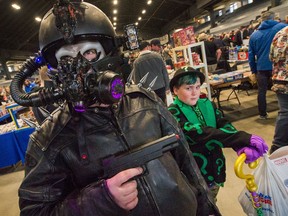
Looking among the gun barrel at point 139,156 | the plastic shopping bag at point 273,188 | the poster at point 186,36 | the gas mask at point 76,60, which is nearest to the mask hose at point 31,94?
the gas mask at point 76,60

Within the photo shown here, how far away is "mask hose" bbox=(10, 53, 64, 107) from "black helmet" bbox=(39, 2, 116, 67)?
6 centimetres

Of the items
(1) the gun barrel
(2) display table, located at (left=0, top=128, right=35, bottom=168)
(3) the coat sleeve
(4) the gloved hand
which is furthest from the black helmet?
(2) display table, located at (left=0, top=128, right=35, bottom=168)

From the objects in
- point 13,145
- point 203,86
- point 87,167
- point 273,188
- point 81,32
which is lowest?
point 13,145

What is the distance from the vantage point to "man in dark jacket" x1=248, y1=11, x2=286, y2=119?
136 inches

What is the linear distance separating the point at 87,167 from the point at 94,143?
91 millimetres

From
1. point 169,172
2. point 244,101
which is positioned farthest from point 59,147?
point 244,101

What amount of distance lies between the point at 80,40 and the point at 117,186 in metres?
0.65

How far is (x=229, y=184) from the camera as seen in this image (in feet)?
8.26

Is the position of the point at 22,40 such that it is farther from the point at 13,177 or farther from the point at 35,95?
the point at 35,95

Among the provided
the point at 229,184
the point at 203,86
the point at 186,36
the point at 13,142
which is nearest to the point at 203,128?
the point at 229,184

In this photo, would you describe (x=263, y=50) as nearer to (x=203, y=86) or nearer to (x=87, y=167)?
(x=203, y=86)

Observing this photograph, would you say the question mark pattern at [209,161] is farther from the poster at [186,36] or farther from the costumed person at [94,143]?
the poster at [186,36]

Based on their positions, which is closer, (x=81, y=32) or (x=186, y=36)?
(x=81, y=32)

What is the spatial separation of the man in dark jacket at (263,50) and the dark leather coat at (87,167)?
3427 mm
